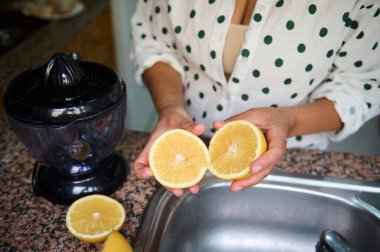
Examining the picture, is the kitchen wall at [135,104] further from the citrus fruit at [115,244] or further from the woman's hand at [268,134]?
the citrus fruit at [115,244]

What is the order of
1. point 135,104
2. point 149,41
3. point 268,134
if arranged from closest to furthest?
point 268,134
point 149,41
point 135,104

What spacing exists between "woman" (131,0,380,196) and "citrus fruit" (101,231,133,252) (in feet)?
0.41

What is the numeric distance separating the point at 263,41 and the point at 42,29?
4.26 ft

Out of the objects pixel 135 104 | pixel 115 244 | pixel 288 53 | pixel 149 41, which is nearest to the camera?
pixel 115 244

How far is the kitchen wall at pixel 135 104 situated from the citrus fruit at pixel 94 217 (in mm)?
1257

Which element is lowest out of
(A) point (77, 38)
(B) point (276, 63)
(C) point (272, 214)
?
(A) point (77, 38)

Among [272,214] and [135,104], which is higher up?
[272,214]

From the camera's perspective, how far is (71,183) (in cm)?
76

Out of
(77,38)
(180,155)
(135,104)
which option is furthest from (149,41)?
(135,104)

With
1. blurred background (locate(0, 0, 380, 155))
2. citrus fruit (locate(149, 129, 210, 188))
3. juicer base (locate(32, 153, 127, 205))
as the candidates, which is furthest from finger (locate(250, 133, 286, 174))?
blurred background (locate(0, 0, 380, 155))

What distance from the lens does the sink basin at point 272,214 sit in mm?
793

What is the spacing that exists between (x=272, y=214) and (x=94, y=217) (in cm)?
41

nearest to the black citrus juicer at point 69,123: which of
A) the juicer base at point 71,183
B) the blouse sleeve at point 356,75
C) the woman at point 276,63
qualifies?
the juicer base at point 71,183

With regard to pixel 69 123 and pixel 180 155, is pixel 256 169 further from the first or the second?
pixel 69 123
